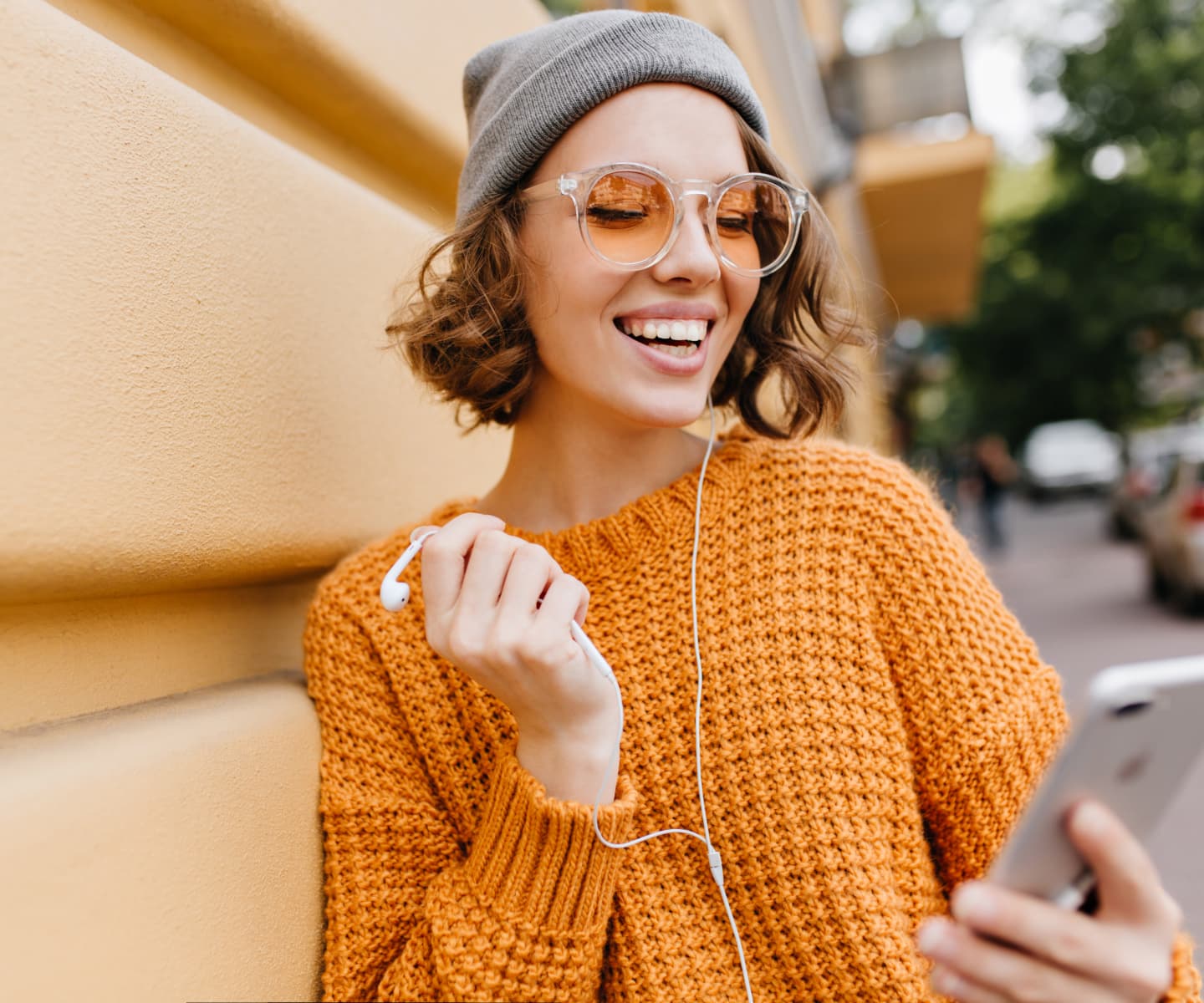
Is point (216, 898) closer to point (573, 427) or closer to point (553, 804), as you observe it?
point (553, 804)

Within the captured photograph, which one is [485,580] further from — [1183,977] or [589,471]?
[1183,977]

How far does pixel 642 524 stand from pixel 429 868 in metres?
0.62

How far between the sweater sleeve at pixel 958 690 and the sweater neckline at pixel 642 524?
26cm

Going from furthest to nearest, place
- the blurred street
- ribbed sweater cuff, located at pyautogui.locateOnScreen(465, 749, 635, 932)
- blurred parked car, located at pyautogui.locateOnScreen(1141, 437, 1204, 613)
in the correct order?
blurred parked car, located at pyautogui.locateOnScreen(1141, 437, 1204, 613), the blurred street, ribbed sweater cuff, located at pyautogui.locateOnScreen(465, 749, 635, 932)

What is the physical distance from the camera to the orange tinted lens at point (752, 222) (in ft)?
5.28

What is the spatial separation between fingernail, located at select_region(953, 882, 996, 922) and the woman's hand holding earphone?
54 cm

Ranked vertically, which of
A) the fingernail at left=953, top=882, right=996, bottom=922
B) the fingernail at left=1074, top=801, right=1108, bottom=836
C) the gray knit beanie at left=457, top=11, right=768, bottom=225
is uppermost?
the gray knit beanie at left=457, top=11, right=768, bottom=225

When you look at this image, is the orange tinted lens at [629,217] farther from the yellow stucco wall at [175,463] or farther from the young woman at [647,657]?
the yellow stucco wall at [175,463]

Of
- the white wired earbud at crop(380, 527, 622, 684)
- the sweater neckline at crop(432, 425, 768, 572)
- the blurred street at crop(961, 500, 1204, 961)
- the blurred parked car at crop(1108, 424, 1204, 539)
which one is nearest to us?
the white wired earbud at crop(380, 527, 622, 684)

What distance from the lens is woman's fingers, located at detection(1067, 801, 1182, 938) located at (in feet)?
2.79

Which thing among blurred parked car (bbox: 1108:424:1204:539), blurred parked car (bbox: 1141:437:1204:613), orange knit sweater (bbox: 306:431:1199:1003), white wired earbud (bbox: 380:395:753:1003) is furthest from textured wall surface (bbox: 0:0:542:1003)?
blurred parked car (bbox: 1108:424:1204:539)

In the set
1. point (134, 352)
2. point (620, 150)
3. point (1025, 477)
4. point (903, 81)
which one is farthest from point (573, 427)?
point (1025, 477)

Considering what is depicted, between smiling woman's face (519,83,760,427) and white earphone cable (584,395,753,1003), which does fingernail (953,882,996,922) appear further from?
smiling woman's face (519,83,760,427)

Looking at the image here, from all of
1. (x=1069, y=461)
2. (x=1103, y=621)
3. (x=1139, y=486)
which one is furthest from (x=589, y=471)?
(x=1069, y=461)
